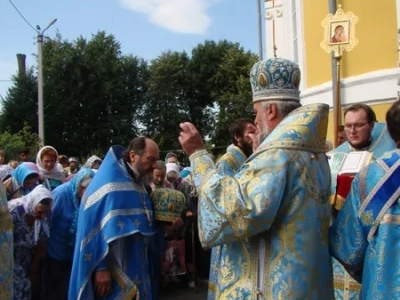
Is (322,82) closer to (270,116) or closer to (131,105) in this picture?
(270,116)

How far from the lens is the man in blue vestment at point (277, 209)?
7.88 feet

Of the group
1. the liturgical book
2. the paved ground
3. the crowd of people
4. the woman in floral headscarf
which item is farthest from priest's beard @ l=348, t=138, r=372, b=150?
the paved ground

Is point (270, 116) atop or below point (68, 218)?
atop

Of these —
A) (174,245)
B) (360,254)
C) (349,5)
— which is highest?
(349,5)

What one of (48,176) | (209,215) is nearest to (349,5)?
(48,176)

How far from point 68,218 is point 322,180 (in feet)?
10.7

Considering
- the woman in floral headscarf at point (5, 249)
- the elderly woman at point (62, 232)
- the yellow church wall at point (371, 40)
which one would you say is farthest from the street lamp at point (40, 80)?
the woman in floral headscarf at point (5, 249)

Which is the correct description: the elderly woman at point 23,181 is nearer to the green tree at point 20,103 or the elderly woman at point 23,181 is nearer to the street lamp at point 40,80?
the street lamp at point 40,80

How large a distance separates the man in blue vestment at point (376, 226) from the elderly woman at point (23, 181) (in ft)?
13.2

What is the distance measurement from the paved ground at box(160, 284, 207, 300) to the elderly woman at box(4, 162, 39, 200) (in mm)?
2758

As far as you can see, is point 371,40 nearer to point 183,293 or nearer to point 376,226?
point 183,293

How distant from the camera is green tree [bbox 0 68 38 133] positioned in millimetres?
30891

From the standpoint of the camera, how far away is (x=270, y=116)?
2.64 metres

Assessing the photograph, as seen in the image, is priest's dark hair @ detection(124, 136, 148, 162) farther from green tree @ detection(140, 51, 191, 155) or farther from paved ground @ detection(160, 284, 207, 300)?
green tree @ detection(140, 51, 191, 155)
